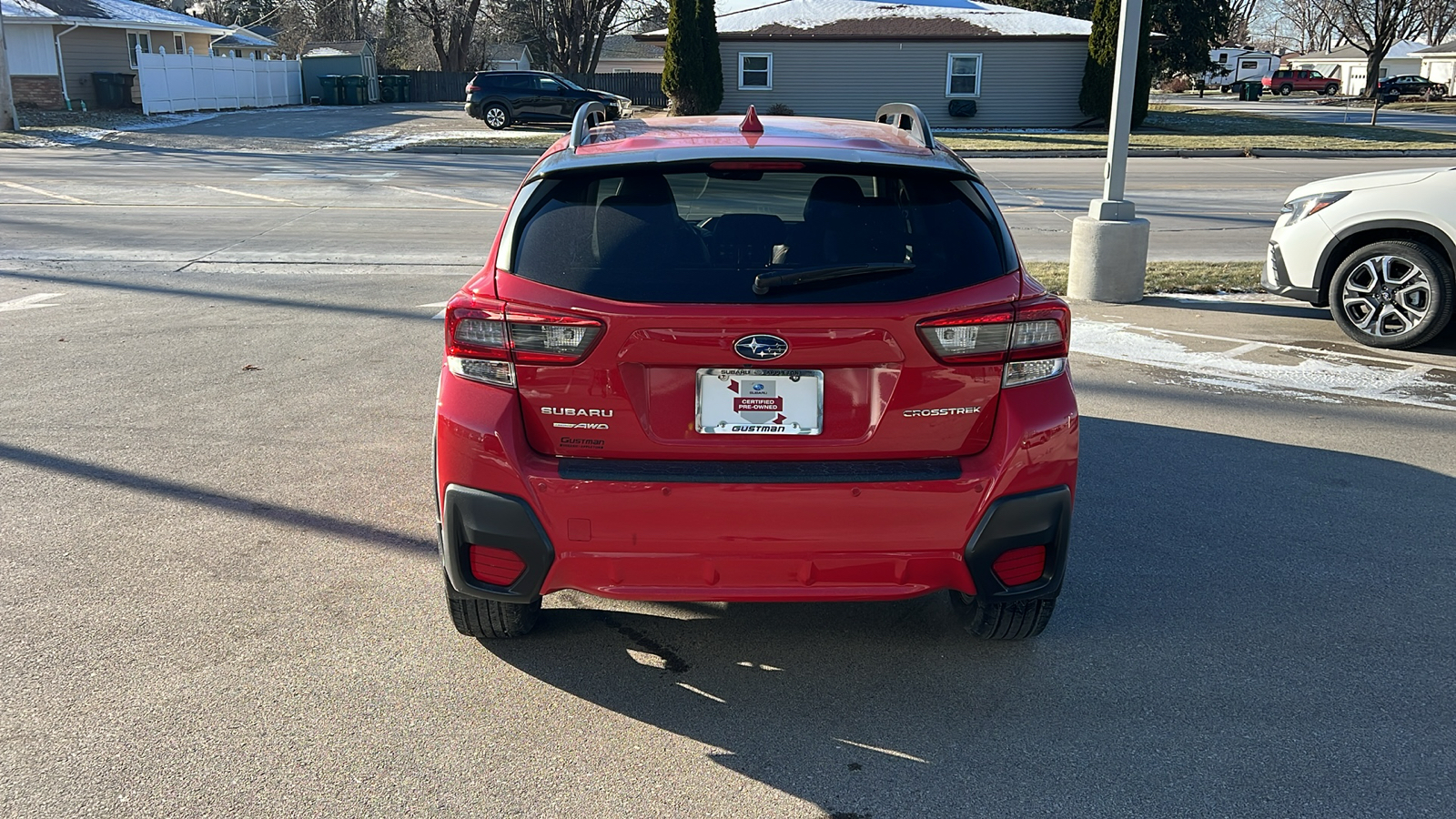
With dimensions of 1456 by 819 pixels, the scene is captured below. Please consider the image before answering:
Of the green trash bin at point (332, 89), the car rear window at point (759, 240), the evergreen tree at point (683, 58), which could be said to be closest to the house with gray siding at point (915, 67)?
the evergreen tree at point (683, 58)

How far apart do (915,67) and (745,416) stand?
37436 mm

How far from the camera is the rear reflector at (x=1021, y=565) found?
350 cm

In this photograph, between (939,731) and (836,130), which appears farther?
(836,130)

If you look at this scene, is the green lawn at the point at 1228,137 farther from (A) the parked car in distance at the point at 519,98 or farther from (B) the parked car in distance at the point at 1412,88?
(B) the parked car in distance at the point at 1412,88

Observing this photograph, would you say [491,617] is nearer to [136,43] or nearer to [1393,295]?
[1393,295]

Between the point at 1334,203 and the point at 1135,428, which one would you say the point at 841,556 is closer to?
the point at 1135,428

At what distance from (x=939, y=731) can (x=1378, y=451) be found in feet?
13.1

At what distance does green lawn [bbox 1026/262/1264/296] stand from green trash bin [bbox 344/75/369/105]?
42.8 meters

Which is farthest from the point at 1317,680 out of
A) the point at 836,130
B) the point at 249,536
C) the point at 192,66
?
the point at 192,66

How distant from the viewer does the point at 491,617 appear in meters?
3.88

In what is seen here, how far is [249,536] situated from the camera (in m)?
4.94

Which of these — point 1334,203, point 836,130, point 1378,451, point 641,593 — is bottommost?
point 1378,451

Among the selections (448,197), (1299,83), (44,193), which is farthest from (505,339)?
(1299,83)

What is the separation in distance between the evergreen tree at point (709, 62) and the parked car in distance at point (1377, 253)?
93.6 ft
